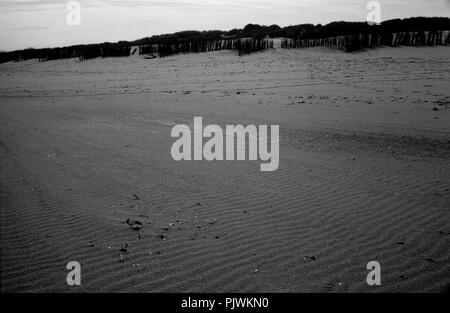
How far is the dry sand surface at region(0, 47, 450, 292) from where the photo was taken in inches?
131

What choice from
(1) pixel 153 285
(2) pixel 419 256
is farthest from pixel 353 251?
(1) pixel 153 285

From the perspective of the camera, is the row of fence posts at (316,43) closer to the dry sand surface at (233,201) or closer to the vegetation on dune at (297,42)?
the vegetation on dune at (297,42)

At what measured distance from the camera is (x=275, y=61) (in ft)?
73.5

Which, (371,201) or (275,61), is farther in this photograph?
(275,61)

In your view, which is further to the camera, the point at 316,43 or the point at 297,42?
the point at 297,42

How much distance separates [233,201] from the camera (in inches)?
191

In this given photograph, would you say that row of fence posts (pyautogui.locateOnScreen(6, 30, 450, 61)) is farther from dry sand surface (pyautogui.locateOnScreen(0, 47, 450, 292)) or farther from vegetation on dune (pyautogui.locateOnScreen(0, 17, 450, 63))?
dry sand surface (pyautogui.locateOnScreen(0, 47, 450, 292))

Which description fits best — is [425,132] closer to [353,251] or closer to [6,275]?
[353,251]

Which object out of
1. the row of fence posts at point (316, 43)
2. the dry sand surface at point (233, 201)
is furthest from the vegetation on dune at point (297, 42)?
the dry sand surface at point (233, 201)

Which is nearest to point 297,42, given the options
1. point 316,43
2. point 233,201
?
point 316,43

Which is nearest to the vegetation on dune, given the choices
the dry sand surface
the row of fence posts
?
the row of fence posts

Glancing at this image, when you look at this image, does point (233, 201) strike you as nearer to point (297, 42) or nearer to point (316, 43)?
point (316, 43)

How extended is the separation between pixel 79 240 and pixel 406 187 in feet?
15.1

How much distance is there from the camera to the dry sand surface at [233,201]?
3.32 meters
